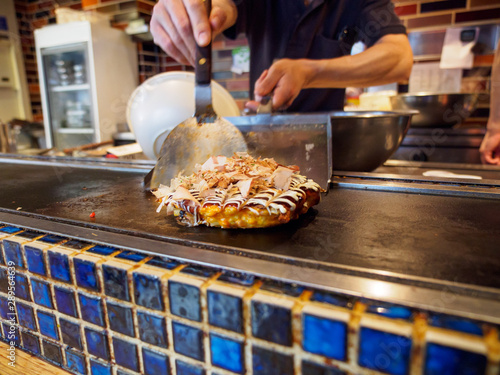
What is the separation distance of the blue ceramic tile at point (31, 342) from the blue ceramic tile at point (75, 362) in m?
0.08

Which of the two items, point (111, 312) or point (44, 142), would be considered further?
point (44, 142)

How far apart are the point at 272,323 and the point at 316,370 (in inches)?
2.7

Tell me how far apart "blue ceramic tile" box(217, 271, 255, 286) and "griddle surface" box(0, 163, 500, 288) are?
0.05 metres

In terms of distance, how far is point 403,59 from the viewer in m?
1.58

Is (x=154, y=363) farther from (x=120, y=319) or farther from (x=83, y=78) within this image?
(x=83, y=78)

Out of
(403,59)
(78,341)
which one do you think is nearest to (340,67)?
(403,59)

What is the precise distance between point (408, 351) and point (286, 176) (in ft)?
1.25

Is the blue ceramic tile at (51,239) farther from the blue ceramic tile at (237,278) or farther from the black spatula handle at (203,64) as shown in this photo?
the black spatula handle at (203,64)

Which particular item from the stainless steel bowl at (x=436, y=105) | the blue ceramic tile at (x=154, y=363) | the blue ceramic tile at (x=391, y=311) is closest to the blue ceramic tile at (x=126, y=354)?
the blue ceramic tile at (x=154, y=363)

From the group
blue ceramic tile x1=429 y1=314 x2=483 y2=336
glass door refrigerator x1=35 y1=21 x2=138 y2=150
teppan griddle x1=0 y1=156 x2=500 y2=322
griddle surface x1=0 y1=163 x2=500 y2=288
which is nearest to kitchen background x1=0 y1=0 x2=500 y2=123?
glass door refrigerator x1=35 y1=21 x2=138 y2=150

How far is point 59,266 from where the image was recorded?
0.53m

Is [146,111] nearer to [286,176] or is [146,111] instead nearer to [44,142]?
[286,176]

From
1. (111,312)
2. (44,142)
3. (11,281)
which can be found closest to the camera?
(111,312)

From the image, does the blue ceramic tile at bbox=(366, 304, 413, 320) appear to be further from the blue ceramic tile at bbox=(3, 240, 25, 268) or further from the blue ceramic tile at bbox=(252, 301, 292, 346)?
the blue ceramic tile at bbox=(3, 240, 25, 268)
